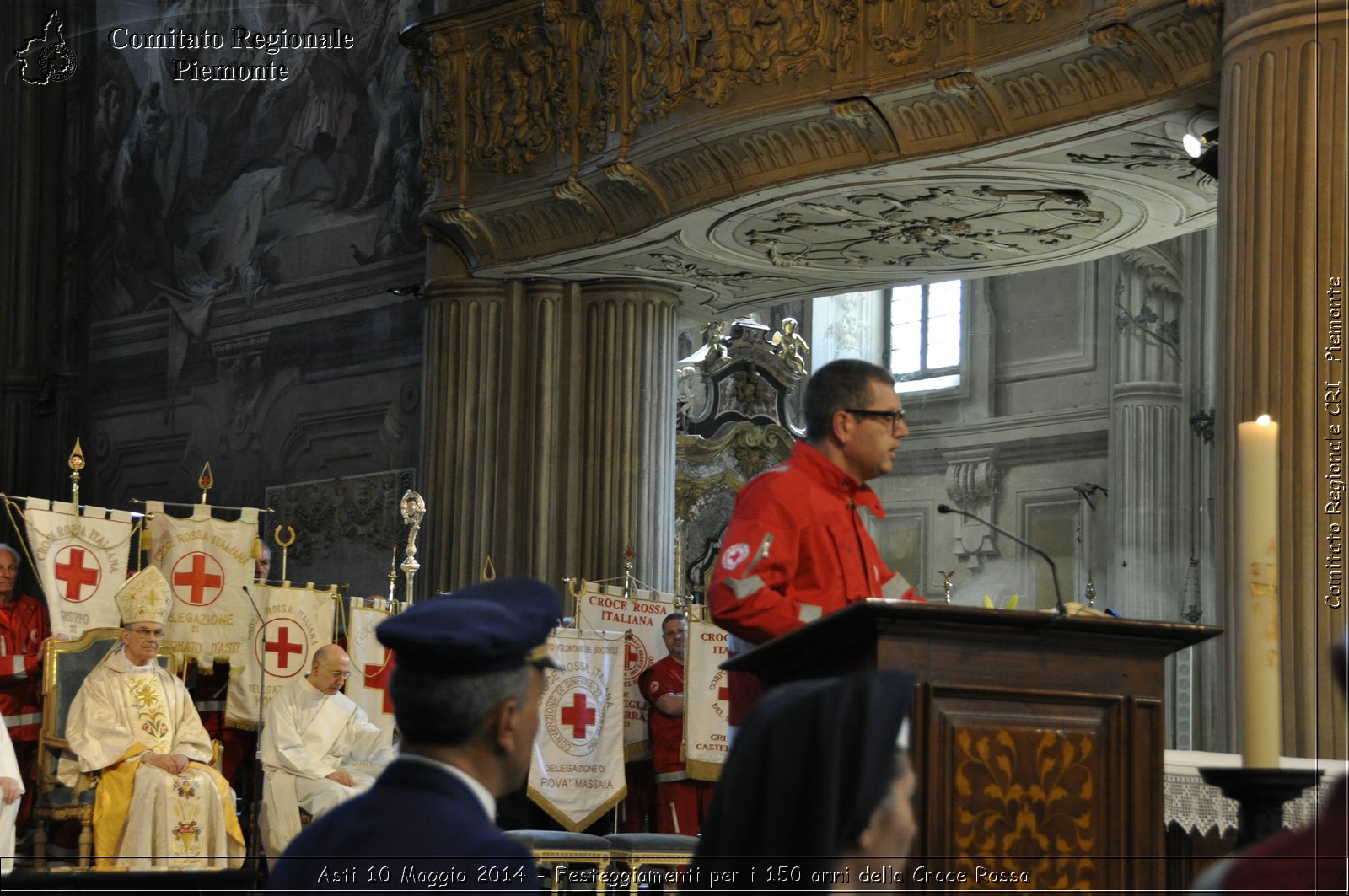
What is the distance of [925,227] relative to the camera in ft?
38.1

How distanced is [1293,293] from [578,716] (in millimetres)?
4907

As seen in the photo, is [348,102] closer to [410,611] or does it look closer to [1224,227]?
[1224,227]

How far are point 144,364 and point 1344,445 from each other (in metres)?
13.1

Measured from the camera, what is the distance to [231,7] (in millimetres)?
17266

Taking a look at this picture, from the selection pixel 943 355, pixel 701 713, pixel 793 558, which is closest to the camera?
pixel 793 558

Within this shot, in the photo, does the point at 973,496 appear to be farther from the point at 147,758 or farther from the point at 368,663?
the point at 147,758

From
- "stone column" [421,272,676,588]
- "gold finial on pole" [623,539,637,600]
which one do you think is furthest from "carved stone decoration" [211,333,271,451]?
"gold finial on pole" [623,539,637,600]

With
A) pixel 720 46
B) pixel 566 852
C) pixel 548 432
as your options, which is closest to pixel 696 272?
pixel 548 432

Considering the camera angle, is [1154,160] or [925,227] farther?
[925,227]

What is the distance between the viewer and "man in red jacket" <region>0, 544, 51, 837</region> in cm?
947

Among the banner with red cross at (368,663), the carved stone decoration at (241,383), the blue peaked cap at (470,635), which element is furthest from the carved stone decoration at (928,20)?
the carved stone decoration at (241,383)

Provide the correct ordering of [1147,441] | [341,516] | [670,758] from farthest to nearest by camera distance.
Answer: [1147,441], [341,516], [670,758]

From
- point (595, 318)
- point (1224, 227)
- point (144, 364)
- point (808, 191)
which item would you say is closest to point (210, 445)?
point (144, 364)

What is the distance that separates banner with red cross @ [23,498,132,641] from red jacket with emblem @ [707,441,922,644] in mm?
6047
